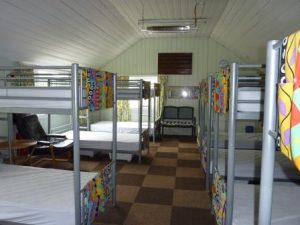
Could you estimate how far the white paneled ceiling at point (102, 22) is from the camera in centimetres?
315

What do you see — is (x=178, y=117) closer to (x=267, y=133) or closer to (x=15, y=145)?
(x=15, y=145)

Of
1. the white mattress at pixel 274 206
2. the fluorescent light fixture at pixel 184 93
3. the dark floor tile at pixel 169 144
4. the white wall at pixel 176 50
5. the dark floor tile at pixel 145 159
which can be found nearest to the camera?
the white mattress at pixel 274 206

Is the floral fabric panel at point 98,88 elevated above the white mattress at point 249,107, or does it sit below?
above

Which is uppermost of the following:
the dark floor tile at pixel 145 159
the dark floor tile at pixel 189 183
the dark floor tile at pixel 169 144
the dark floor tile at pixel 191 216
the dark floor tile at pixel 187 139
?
the dark floor tile at pixel 187 139

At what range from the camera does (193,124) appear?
715 centimetres

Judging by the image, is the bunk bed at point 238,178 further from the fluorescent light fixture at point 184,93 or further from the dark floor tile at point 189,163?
the fluorescent light fixture at point 184,93

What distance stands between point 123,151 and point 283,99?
163 inches

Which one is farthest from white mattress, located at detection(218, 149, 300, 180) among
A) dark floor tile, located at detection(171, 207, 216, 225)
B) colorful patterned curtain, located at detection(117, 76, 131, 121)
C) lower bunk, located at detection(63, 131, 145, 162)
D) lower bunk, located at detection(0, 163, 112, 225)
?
colorful patterned curtain, located at detection(117, 76, 131, 121)

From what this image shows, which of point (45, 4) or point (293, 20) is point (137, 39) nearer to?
point (45, 4)

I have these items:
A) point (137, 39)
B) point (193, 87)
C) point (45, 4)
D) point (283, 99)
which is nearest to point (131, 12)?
point (45, 4)

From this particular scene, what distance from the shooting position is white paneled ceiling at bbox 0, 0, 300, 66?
3146mm

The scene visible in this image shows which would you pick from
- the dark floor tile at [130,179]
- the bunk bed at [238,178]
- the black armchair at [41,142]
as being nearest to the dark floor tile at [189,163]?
the dark floor tile at [130,179]

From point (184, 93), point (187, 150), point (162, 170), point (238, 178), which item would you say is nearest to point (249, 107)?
point (238, 178)

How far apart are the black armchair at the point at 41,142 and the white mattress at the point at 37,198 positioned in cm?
148
